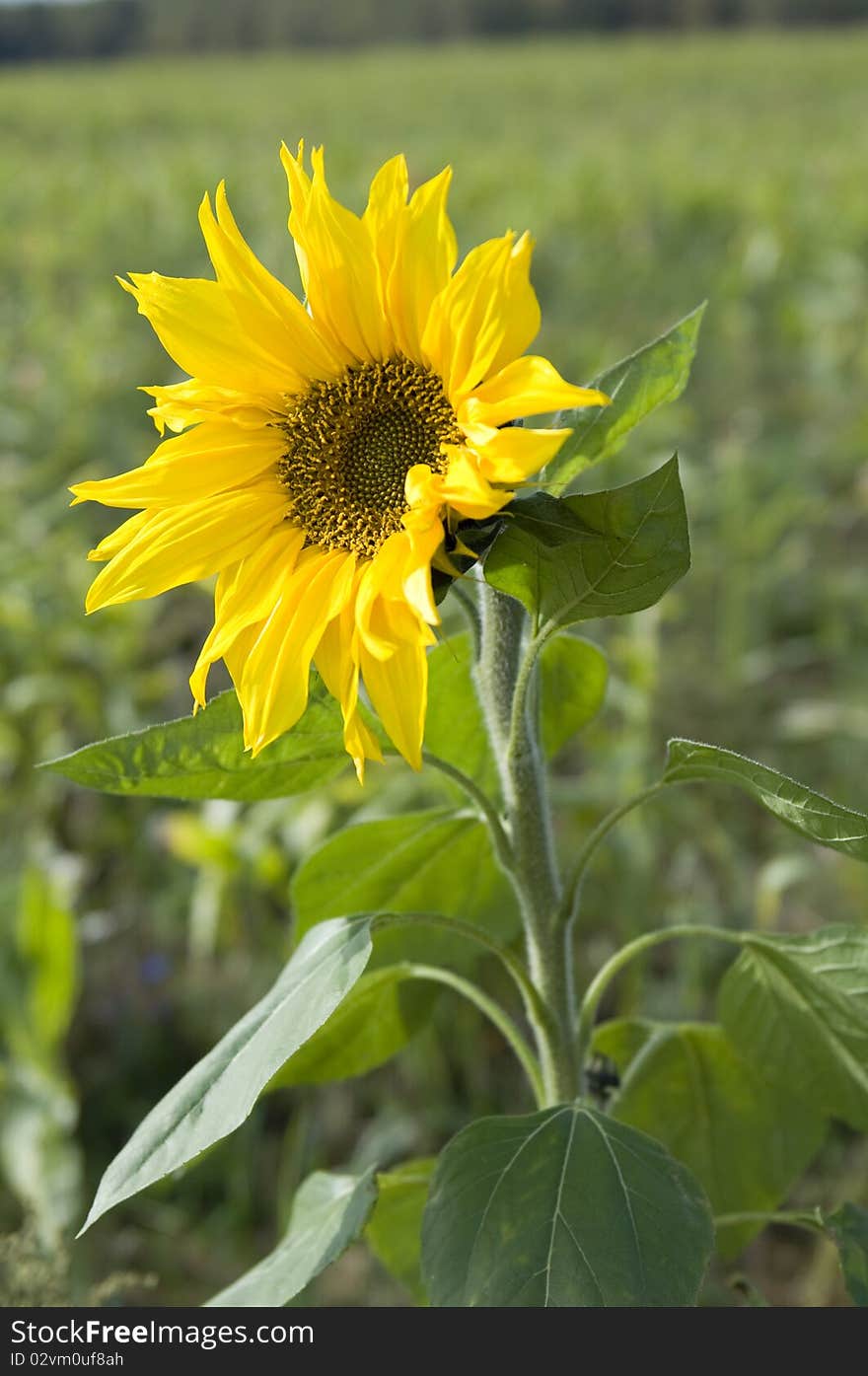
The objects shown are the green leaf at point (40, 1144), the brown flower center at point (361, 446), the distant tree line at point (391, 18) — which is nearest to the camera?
the brown flower center at point (361, 446)

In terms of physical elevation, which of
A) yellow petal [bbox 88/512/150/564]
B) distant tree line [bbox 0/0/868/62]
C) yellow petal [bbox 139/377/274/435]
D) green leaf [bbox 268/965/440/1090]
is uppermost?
distant tree line [bbox 0/0/868/62]

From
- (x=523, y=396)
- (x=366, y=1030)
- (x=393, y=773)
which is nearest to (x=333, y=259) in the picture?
(x=523, y=396)

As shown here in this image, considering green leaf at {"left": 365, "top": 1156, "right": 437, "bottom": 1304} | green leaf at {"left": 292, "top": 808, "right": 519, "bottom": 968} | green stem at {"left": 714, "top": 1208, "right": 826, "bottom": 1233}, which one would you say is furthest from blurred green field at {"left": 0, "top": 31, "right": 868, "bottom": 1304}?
green stem at {"left": 714, "top": 1208, "right": 826, "bottom": 1233}

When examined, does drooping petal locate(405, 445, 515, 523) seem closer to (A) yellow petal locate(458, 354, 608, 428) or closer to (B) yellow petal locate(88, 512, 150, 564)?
(A) yellow petal locate(458, 354, 608, 428)

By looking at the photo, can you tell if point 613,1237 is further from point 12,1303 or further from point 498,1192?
point 12,1303

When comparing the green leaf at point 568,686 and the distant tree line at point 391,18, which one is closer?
the green leaf at point 568,686

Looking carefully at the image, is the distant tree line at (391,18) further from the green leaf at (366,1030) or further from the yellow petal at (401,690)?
the yellow petal at (401,690)

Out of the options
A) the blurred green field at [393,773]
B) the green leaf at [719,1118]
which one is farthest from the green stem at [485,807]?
the blurred green field at [393,773]
